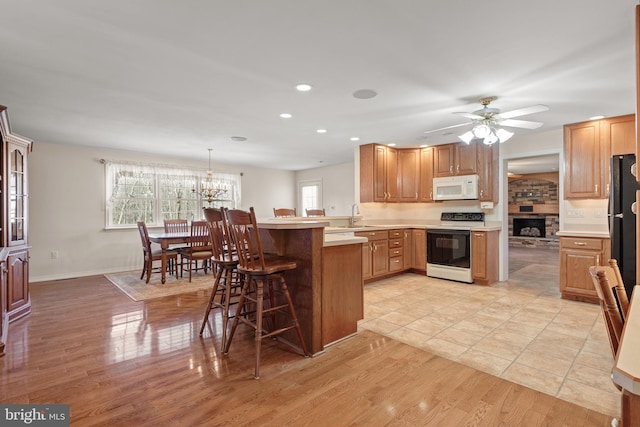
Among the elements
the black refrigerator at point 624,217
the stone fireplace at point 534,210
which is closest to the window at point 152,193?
the black refrigerator at point 624,217

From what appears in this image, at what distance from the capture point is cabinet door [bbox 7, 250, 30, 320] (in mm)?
3199

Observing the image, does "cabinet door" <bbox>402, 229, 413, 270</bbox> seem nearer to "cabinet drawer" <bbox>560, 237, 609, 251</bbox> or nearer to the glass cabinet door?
"cabinet drawer" <bbox>560, 237, 609, 251</bbox>

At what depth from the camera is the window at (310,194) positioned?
859cm

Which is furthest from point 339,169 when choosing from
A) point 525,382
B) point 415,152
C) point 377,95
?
point 525,382

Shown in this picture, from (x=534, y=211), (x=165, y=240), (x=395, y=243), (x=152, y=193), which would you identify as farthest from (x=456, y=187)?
(x=534, y=211)

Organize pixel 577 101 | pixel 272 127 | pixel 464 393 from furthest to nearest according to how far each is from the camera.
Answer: pixel 272 127, pixel 577 101, pixel 464 393

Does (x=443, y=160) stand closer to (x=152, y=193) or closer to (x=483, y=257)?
(x=483, y=257)

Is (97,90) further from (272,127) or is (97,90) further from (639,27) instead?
(639,27)

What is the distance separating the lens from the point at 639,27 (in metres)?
1.52

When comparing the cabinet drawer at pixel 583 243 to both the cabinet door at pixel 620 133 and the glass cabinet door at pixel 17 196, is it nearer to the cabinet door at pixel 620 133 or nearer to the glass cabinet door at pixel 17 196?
the cabinet door at pixel 620 133

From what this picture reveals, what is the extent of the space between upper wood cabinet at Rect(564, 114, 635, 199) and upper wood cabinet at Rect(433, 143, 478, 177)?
1217 millimetres

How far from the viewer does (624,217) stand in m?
3.03

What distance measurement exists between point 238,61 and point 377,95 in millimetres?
1427

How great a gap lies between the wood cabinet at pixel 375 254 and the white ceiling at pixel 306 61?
1.69 meters
